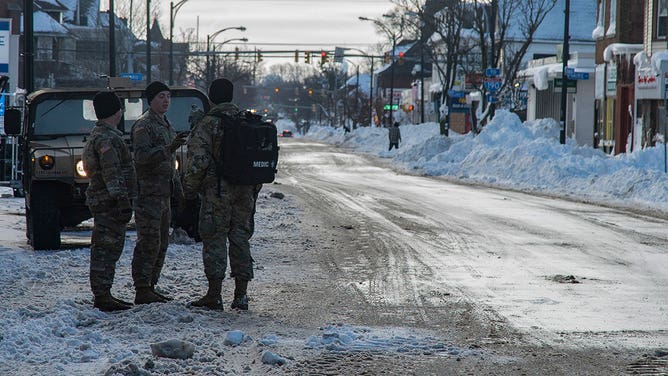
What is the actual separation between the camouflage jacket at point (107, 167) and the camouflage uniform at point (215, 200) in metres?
0.50

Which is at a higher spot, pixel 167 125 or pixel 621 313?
pixel 167 125

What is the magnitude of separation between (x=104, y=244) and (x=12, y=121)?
5275 millimetres

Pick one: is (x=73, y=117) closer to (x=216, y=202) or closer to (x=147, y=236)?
(x=147, y=236)

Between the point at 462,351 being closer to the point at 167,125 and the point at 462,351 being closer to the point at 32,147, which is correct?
the point at 167,125

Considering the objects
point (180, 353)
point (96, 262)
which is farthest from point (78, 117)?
point (180, 353)

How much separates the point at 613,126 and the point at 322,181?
18.9 meters

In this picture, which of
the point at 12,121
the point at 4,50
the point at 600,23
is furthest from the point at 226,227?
the point at 600,23

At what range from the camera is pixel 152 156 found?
9.28m

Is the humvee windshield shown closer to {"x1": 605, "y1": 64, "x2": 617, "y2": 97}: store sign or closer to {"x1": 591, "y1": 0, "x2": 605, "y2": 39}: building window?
{"x1": 605, "y1": 64, "x2": 617, "y2": 97}: store sign

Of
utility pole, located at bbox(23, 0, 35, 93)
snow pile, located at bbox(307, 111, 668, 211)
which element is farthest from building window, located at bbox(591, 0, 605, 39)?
utility pole, located at bbox(23, 0, 35, 93)

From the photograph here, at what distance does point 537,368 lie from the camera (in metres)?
6.95

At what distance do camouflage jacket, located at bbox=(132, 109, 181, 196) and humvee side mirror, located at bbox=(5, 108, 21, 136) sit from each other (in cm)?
467

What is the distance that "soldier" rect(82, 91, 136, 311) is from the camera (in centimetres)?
880

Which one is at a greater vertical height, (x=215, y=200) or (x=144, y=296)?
(x=215, y=200)
